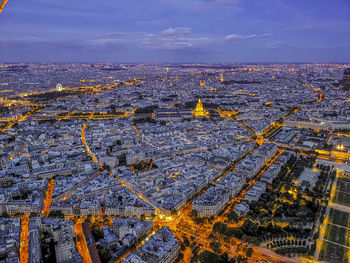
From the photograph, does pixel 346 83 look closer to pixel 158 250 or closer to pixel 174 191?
pixel 174 191

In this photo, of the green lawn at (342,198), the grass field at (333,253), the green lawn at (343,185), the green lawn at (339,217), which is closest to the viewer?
the grass field at (333,253)

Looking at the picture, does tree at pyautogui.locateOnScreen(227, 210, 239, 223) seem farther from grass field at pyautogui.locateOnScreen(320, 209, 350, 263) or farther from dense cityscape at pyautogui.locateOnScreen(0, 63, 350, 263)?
grass field at pyautogui.locateOnScreen(320, 209, 350, 263)

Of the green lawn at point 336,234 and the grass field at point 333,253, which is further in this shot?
the green lawn at point 336,234

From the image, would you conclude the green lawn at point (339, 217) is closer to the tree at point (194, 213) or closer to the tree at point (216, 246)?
the tree at point (216, 246)

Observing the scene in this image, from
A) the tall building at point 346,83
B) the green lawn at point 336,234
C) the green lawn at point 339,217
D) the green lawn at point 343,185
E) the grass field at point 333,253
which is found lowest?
the grass field at point 333,253

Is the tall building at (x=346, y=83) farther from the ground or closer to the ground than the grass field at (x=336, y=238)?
farther from the ground

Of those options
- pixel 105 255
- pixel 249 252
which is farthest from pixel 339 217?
pixel 105 255

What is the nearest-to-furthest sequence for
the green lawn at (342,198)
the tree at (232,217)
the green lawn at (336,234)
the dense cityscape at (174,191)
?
1. the dense cityscape at (174,191)
2. the green lawn at (336,234)
3. the tree at (232,217)
4. the green lawn at (342,198)

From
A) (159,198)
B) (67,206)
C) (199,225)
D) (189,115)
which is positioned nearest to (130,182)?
(159,198)

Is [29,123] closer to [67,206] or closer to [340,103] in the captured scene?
[67,206]

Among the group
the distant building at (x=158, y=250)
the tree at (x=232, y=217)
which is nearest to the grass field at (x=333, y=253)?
the tree at (x=232, y=217)

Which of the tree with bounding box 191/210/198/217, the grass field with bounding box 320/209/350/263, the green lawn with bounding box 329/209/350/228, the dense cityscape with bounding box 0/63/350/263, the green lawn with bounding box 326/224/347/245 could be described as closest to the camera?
the grass field with bounding box 320/209/350/263

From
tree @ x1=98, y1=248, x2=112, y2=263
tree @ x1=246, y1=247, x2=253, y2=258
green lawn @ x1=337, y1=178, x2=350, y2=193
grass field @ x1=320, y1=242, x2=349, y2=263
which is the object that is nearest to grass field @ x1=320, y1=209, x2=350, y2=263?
grass field @ x1=320, y1=242, x2=349, y2=263
